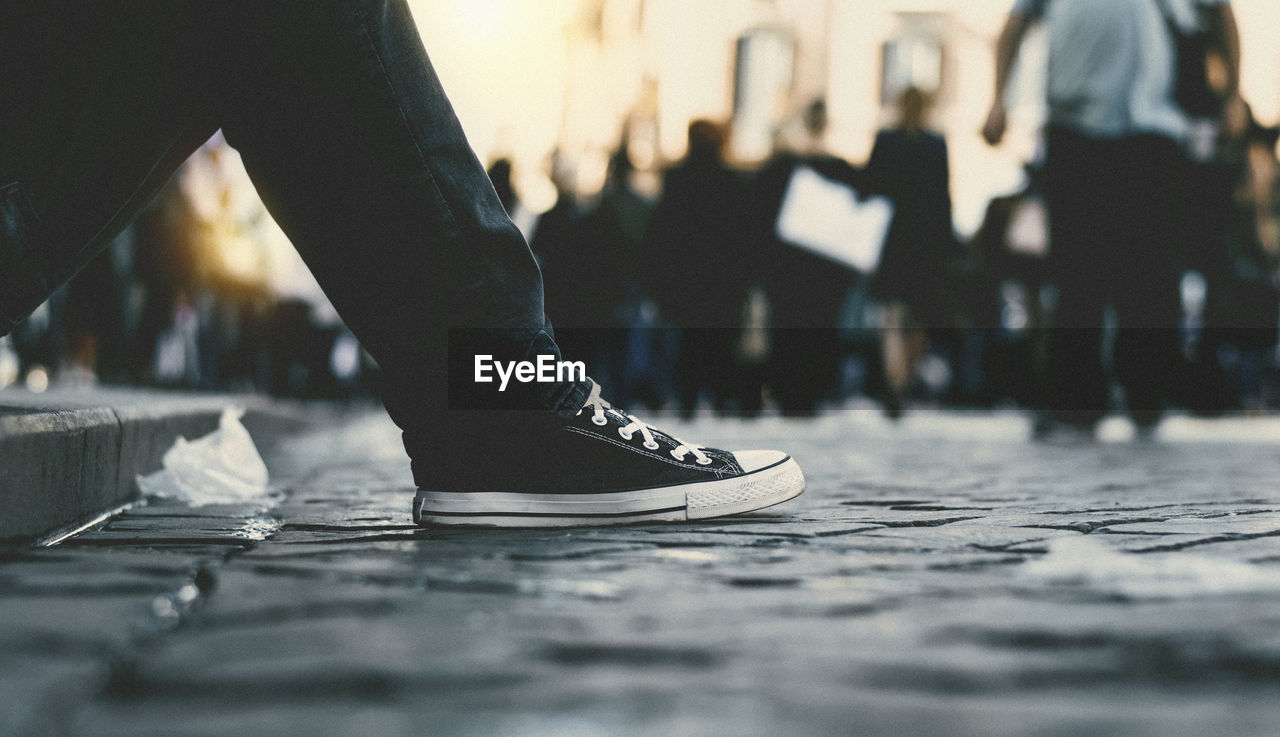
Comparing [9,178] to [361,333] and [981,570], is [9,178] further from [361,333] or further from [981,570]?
[981,570]

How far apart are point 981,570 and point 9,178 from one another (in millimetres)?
1412

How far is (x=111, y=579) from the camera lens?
147 centimetres

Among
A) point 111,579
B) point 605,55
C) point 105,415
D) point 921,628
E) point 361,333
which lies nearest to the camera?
point 921,628

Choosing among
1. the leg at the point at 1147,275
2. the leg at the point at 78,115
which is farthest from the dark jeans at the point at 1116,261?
the leg at the point at 78,115

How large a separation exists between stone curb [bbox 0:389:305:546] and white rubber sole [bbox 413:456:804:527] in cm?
54

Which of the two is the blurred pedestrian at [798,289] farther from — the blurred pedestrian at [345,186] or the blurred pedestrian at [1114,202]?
the blurred pedestrian at [345,186]

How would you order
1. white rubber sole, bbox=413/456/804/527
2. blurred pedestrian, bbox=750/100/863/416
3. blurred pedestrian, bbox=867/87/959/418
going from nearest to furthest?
white rubber sole, bbox=413/456/804/527 → blurred pedestrian, bbox=867/87/959/418 → blurred pedestrian, bbox=750/100/863/416

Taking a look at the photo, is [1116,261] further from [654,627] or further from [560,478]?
[654,627]

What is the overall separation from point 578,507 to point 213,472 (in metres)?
1.12

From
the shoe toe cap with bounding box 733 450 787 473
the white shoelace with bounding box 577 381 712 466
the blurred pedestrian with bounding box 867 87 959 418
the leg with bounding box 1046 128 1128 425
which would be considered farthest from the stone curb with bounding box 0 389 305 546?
the blurred pedestrian with bounding box 867 87 959 418

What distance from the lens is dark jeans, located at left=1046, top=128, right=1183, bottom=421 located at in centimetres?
634

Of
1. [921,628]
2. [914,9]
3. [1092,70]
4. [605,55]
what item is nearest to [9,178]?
[921,628]

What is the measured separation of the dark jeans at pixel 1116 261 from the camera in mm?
6344

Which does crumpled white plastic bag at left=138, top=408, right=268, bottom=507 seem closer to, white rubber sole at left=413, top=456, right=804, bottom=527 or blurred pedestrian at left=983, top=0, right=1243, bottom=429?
white rubber sole at left=413, top=456, right=804, bottom=527
